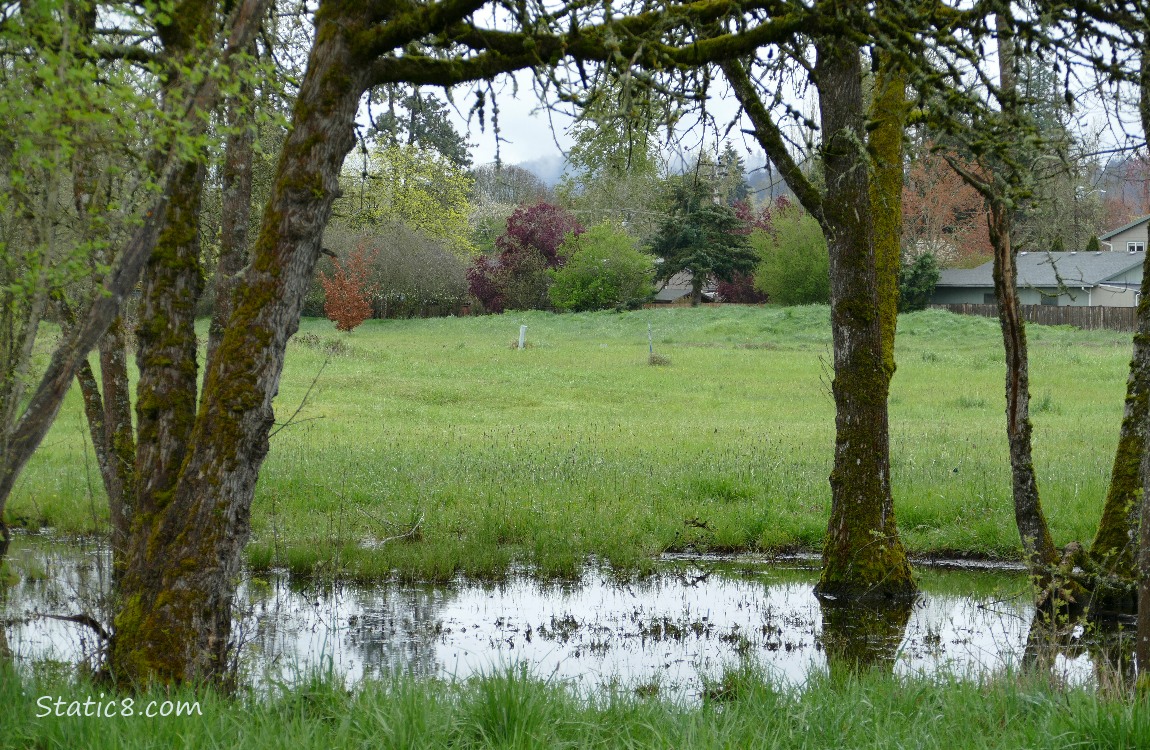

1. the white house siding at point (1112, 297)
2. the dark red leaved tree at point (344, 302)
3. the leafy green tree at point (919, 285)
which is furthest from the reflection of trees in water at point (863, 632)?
the white house siding at point (1112, 297)

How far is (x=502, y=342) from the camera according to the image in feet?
124

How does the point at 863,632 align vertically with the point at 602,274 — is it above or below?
below

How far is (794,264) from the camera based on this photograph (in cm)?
4962

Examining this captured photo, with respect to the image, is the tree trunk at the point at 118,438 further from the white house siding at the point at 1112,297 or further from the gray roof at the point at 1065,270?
the white house siding at the point at 1112,297

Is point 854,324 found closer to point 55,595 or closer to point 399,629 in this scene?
point 399,629

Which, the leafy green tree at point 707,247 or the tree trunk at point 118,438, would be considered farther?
the leafy green tree at point 707,247

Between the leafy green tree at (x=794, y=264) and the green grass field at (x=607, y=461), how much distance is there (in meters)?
18.8

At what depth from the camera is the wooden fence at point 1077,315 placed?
136 feet

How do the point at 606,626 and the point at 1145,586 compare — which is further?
the point at 606,626

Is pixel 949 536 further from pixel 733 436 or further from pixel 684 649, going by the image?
pixel 733 436

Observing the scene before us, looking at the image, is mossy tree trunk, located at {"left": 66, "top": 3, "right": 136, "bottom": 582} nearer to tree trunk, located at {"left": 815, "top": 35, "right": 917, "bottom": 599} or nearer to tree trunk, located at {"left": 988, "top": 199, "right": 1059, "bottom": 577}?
tree trunk, located at {"left": 815, "top": 35, "right": 917, "bottom": 599}

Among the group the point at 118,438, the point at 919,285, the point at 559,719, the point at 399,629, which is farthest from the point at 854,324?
the point at 919,285

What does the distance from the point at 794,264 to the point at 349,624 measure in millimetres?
44474

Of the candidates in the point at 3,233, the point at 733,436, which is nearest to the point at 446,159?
the point at 733,436
